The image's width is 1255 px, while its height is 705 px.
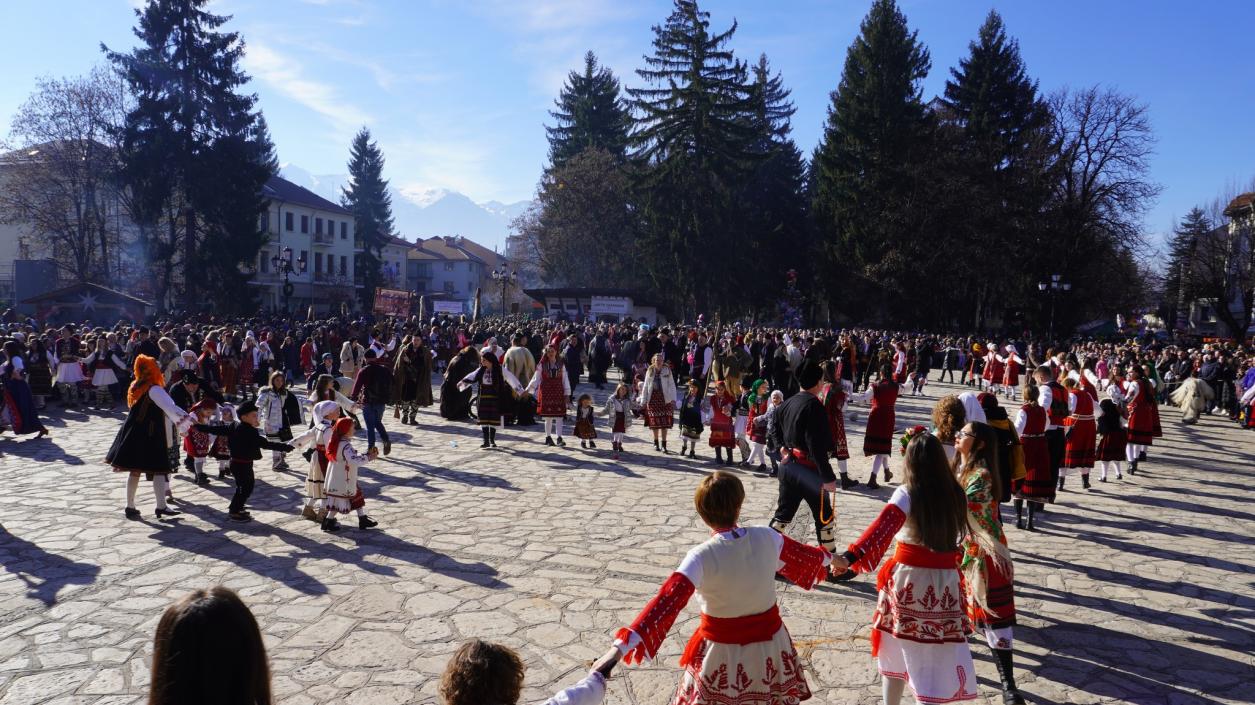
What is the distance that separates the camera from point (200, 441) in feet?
34.8

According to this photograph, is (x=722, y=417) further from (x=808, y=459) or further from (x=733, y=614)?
(x=733, y=614)

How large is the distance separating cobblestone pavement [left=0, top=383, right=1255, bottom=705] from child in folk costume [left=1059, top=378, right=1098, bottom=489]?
53 centimetres

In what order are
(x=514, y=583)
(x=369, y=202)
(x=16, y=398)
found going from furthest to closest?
(x=369, y=202) → (x=16, y=398) → (x=514, y=583)

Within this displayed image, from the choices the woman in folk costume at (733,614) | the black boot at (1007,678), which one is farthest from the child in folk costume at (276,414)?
the black boot at (1007,678)

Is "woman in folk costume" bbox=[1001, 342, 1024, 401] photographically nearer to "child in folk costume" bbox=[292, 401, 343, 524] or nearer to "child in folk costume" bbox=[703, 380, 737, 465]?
"child in folk costume" bbox=[703, 380, 737, 465]

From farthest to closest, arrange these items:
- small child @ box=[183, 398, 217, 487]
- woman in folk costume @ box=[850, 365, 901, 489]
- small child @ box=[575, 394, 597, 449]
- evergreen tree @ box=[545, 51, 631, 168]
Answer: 1. evergreen tree @ box=[545, 51, 631, 168]
2. small child @ box=[575, 394, 597, 449]
3. woman in folk costume @ box=[850, 365, 901, 489]
4. small child @ box=[183, 398, 217, 487]

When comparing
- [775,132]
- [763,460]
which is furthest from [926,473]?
[775,132]

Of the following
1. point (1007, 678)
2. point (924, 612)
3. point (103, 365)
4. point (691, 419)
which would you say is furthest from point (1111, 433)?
point (103, 365)

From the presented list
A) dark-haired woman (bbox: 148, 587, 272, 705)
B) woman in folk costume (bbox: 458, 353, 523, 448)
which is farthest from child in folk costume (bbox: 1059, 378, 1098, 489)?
dark-haired woman (bbox: 148, 587, 272, 705)

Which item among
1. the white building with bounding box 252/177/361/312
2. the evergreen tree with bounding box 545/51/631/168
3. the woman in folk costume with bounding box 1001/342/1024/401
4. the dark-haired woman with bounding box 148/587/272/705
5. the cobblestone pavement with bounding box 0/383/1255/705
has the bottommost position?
the cobblestone pavement with bounding box 0/383/1255/705

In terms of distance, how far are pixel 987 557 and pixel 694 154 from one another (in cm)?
4118

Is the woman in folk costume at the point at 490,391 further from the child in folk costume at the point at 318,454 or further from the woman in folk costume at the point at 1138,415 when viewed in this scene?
the woman in folk costume at the point at 1138,415

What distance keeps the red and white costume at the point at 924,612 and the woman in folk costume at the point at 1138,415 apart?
10529 mm

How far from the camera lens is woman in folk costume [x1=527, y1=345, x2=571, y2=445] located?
46.3 ft
